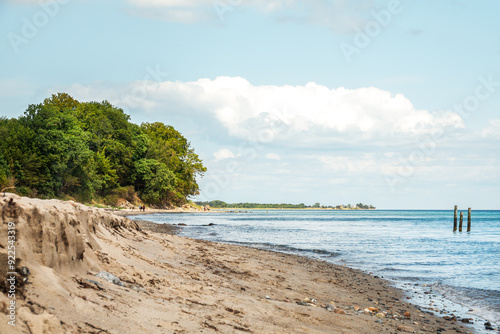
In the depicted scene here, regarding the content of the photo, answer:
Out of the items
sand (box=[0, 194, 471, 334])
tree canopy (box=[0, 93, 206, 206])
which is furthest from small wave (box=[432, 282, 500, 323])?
tree canopy (box=[0, 93, 206, 206])

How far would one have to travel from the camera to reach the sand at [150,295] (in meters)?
4.68

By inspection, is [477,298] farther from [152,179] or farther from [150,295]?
[152,179]

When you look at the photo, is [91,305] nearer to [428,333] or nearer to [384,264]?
[428,333]

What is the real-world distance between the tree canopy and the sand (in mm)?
34126

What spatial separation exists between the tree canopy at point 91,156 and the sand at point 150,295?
3413 centimetres

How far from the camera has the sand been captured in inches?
184

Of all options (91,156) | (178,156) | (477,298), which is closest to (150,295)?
(477,298)

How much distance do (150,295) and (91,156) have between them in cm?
5611

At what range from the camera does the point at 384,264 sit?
59.1 feet

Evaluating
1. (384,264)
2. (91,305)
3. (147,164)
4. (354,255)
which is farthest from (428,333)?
(147,164)

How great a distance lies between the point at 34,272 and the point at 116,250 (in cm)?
423

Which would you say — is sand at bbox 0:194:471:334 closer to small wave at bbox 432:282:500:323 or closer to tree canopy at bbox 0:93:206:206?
small wave at bbox 432:282:500:323

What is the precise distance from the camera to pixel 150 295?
6441 millimetres

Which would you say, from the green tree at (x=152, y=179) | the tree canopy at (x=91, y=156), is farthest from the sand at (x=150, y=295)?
the green tree at (x=152, y=179)
